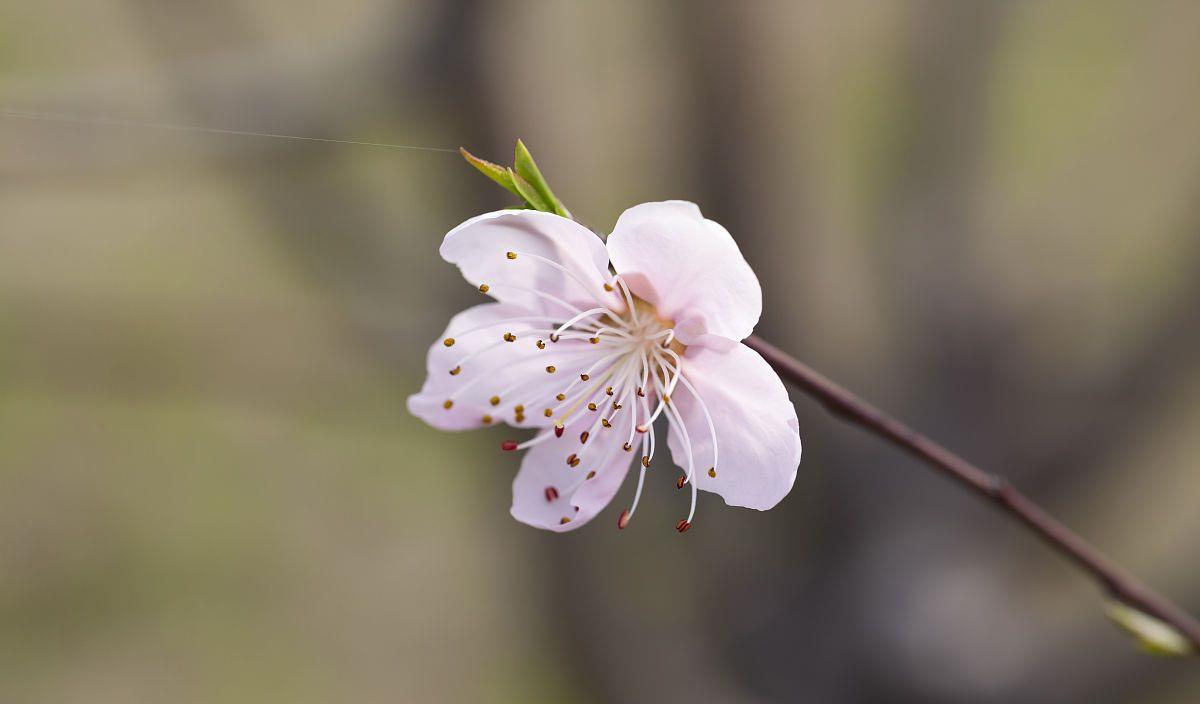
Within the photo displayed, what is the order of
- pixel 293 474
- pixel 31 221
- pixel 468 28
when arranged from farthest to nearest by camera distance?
pixel 293 474
pixel 31 221
pixel 468 28

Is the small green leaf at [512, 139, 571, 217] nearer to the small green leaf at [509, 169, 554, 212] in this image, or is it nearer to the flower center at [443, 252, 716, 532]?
the small green leaf at [509, 169, 554, 212]

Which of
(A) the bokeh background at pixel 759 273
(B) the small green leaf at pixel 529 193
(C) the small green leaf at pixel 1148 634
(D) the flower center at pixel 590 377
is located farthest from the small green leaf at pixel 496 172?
(A) the bokeh background at pixel 759 273

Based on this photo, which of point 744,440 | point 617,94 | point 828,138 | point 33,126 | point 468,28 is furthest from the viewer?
point 617,94

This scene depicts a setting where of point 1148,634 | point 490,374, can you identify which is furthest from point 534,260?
point 1148,634

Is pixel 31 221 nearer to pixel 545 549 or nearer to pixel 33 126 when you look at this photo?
pixel 33 126

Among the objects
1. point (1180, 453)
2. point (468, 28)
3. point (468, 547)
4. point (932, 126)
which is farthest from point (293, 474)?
point (1180, 453)

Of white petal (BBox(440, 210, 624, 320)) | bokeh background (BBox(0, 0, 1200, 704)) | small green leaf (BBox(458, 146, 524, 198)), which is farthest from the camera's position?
bokeh background (BBox(0, 0, 1200, 704))

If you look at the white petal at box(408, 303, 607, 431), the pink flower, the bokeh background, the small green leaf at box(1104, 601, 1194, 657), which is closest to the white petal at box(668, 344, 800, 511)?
the pink flower
